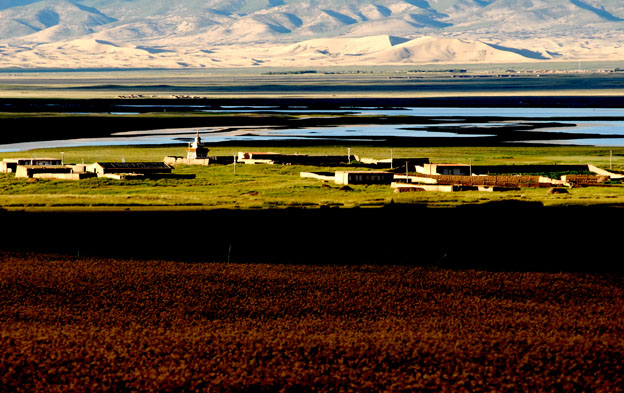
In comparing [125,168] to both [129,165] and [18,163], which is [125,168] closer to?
[129,165]

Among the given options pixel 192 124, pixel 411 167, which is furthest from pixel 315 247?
pixel 192 124

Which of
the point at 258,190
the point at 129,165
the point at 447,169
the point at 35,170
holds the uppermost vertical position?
the point at 129,165

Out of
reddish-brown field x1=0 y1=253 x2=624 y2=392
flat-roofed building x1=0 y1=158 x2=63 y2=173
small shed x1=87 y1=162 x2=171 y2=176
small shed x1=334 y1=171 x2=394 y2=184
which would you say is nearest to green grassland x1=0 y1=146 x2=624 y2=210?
small shed x1=334 y1=171 x2=394 y2=184

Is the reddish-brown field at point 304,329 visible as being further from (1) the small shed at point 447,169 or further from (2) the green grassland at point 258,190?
(1) the small shed at point 447,169

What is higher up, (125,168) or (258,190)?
(125,168)

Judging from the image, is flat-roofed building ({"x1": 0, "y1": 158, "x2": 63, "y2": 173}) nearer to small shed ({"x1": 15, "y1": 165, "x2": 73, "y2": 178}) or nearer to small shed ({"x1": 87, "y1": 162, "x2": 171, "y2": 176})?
small shed ({"x1": 15, "y1": 165, "x2": 73, "y2": 178})

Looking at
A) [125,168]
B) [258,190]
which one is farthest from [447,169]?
[125,168]

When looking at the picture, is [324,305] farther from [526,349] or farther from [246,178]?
[246,178]
